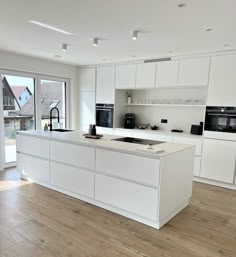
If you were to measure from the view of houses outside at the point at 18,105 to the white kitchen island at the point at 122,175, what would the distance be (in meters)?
1.55

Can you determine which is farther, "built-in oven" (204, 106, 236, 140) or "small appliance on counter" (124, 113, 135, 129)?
"small appliance on counter" (124, 113, 135, 129)

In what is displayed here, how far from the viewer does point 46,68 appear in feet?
17.7

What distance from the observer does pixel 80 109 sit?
6250 mm

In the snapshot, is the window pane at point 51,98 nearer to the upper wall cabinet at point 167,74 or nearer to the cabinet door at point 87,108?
the cabinet door at point 87,108

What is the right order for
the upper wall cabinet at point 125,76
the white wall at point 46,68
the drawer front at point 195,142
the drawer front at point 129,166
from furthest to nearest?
the upper wall cabinet at point 125,76, the white wall at point 46,68, the drawer front at point 195,142, the drawer front at point 129,166

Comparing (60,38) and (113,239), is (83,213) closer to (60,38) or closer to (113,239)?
(113,239)

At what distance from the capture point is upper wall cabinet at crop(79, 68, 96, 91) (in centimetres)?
582

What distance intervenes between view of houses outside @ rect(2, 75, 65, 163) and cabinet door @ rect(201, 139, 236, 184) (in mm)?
3870

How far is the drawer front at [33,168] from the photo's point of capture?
383 cm

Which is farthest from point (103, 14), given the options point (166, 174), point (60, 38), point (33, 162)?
point (33, 162)

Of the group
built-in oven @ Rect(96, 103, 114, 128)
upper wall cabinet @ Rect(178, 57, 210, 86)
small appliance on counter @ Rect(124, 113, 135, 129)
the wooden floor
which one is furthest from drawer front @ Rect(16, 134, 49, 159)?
upper wall cabinet @ Rect(178, 57, 210, 86)

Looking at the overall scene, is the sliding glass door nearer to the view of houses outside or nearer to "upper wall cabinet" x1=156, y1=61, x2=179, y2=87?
the view of houses outside

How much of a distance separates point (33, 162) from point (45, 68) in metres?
2.50

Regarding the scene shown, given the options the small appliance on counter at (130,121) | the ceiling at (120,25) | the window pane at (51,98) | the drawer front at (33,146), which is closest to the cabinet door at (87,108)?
the window pane at (51,98)
